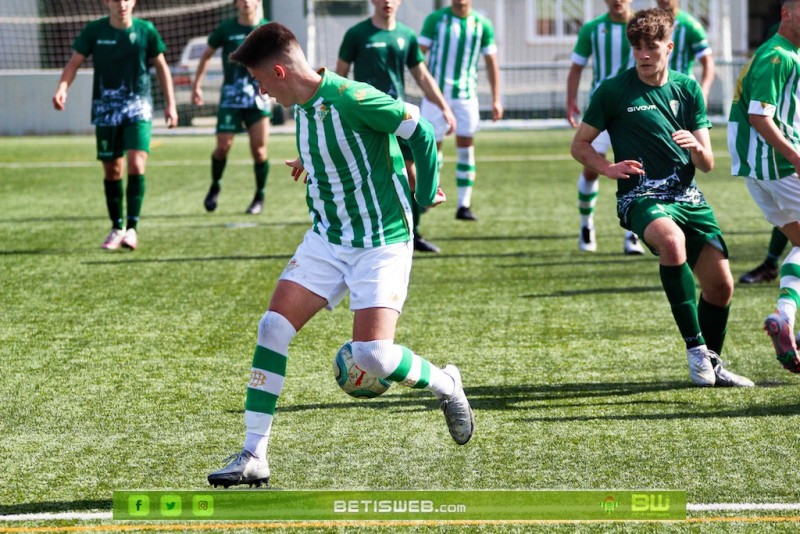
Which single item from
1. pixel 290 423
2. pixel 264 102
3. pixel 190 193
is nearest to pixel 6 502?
pixel 290 423

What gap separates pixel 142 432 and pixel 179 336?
185 cm

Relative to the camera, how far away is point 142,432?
492cm

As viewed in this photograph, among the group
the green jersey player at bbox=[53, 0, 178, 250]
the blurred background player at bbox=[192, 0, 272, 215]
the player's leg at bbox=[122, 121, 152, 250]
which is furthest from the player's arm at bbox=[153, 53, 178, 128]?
the blurred background player at bbox=[192, 0, 272, 215]

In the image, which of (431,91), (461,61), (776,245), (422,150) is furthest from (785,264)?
(461,61)

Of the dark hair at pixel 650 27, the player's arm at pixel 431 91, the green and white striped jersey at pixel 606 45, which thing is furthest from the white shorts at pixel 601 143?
the dark hair at pixel 650 27

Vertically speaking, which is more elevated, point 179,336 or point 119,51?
point 119,51

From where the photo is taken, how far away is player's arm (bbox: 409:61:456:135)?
8094 millimetres

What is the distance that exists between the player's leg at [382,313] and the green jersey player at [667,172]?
1540mm

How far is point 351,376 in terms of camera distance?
446 centimetres

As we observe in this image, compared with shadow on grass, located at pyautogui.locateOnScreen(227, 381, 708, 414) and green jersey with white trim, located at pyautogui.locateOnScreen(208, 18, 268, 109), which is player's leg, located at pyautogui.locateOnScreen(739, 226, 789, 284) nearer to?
shadow on grass, located at pyautogui.locateOnScreen(227, 381, 708, 414)

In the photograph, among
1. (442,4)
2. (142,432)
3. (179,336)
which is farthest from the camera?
(442,4)

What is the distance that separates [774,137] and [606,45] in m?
3.88

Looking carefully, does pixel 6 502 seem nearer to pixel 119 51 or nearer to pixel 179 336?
pixel 179 336

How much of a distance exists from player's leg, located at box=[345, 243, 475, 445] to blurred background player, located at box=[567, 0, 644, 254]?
4869 millimetres
